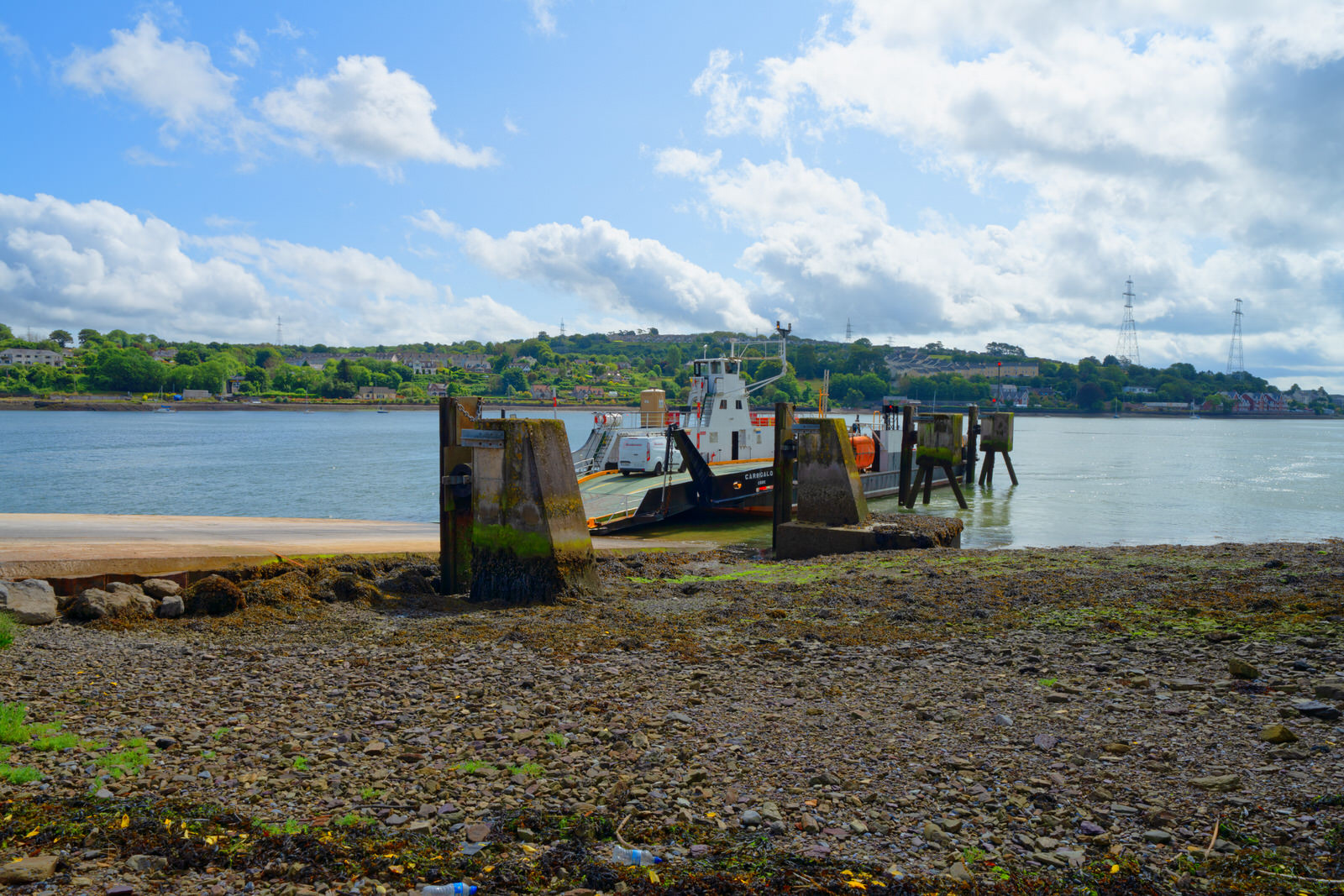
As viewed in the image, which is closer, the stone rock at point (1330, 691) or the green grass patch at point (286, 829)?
the green grass patch at point (286, 829)

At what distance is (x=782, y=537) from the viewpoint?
17812mm

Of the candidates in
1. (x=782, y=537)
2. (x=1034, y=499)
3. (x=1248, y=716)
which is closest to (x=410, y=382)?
(x=1034, y=499)

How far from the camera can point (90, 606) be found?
8875 mm

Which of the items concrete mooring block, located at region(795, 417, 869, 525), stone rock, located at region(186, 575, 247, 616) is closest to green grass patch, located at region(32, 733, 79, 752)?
stone rock, located at region(186, 575, 247, 616)

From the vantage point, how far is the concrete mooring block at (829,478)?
58.0ft

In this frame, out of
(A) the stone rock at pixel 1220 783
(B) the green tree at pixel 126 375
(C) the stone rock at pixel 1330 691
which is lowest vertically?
(A) the stone rock at pixel 1220 783

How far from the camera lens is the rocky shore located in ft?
13.2

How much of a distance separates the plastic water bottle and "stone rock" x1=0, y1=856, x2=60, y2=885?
2507 mm

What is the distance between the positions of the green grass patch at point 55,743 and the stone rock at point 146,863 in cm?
180

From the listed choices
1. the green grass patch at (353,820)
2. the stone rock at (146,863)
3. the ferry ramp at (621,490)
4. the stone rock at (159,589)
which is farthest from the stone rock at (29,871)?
the ferry ramp at (621,490)

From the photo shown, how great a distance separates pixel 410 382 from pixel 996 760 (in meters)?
203

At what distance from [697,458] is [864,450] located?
11986 mm

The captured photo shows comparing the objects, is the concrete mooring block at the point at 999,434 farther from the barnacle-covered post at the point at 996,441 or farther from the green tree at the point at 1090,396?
the green tree at the point at 1090,396

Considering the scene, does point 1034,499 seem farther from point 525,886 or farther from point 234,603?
point 525,886
